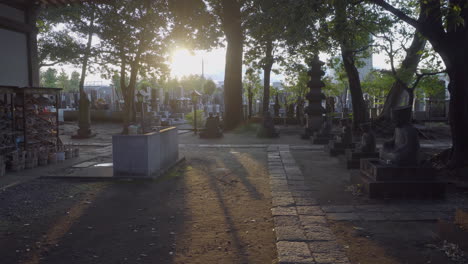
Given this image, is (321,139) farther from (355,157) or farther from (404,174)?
(404,174)

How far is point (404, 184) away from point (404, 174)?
0.55 ft

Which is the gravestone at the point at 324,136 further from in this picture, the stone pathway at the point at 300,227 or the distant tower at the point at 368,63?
the stone pathway at the point at 300,227

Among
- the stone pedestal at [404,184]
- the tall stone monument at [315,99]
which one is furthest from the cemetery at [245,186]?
the tall stone monument at [315,99]

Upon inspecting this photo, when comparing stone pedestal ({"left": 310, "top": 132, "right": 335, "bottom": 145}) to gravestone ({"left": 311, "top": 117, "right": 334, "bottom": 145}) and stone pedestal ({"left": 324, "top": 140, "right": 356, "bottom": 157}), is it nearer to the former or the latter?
gravestone ({"left": 311, "top": 117, "right": 334, "bottom": 145})

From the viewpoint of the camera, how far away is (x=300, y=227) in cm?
431

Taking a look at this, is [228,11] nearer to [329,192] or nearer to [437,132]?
[437,132]

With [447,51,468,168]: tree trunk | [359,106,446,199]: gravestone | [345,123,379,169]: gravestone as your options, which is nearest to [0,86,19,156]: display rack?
[359,106,446,199]: gravestone

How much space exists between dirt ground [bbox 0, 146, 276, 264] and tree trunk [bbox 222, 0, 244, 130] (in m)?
12.4

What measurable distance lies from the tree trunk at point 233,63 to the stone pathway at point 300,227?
12601 mm

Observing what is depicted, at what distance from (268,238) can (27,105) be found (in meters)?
7.22

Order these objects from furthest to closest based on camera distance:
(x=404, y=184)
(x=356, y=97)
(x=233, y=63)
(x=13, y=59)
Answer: (x=233, y=63) < (x=356, y=97) < (x=13, y=59) < (x=404, y=184)

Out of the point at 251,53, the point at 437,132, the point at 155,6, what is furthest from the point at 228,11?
the point at 437,132

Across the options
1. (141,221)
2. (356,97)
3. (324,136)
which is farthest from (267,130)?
(141,221)

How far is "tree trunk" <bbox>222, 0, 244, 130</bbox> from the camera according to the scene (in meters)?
19.1
